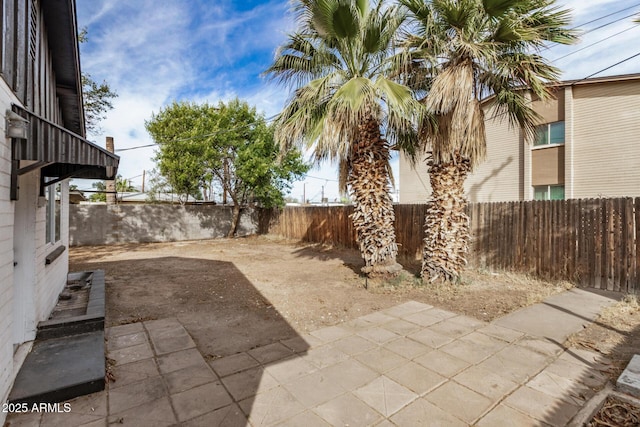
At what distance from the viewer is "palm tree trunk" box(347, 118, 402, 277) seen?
6473 millimetres

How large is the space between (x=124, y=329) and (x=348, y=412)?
11.0 feet

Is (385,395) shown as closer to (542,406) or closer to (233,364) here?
(542,406)

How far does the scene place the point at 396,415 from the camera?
7.81ft

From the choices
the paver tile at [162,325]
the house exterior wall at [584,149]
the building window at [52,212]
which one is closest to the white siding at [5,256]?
the paver tile at [162,325]

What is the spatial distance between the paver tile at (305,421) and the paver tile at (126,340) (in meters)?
2.40

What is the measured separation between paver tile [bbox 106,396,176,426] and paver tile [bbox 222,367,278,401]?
1.68ft

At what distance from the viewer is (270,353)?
11.4ft

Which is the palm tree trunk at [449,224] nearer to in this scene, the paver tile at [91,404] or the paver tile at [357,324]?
the paver tile at [357,324]

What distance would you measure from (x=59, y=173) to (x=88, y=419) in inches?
140

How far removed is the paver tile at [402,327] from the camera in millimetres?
4014

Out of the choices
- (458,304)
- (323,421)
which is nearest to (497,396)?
(323,421)

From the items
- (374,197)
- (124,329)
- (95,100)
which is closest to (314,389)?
(124,329)

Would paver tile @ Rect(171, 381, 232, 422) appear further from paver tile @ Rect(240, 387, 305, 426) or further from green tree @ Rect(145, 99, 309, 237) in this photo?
green tree @ Rect(145, 99, 309, 237)

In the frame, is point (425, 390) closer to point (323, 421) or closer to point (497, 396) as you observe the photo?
point (497, 396)
